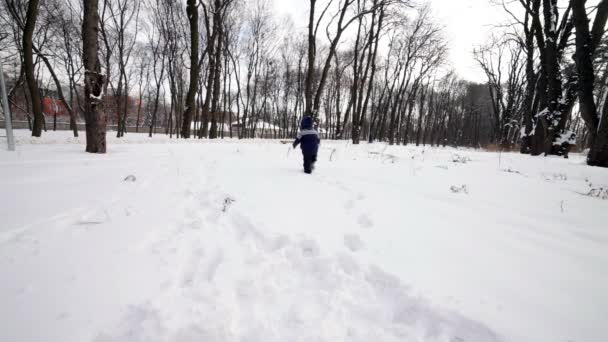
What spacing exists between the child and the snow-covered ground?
161 centimetres

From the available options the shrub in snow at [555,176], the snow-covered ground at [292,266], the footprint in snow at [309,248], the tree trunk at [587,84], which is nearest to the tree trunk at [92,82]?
the snow-covered ground at [292,266]

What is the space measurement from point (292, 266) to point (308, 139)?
327 centimetres

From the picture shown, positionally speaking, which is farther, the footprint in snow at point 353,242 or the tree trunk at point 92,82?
the tree trunk at point 92,82

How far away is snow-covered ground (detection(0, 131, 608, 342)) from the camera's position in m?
1.13

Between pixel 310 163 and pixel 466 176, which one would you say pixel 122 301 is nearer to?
pixel 310 163

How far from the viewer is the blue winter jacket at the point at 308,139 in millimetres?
4621

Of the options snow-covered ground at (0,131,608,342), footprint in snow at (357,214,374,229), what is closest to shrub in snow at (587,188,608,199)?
snow-covered ground at (0,131,608,342)

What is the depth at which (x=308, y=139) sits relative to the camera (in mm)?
4648

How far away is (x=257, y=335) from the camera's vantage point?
1132 mm

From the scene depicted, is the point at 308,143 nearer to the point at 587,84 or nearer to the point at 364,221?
the point at 364,221

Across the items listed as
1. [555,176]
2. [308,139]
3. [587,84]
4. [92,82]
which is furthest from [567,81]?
[92,82]

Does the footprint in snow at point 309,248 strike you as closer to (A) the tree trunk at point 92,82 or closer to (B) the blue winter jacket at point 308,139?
(B) the blue winter jacket at point 308,139

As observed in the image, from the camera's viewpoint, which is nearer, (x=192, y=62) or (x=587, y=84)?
(x=587, y=84)

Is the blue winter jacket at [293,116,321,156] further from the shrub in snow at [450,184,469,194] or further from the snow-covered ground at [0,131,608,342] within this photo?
the shrub in snow at [450,184,469,194]
